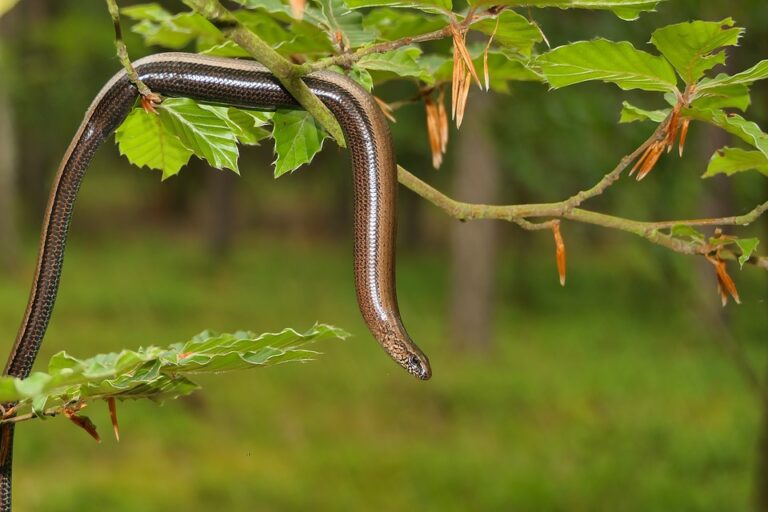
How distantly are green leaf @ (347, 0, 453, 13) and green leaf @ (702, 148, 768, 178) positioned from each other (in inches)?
20.7

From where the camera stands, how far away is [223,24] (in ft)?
3.34

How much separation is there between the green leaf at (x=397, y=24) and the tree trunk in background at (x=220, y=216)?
59.3 ft

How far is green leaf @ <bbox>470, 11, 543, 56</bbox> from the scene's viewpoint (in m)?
1.30

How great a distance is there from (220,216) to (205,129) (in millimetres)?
18949

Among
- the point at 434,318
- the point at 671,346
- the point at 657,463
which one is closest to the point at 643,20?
the point at 657,463

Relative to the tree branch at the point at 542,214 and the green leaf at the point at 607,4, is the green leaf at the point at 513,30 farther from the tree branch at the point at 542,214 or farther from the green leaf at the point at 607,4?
the tree branch at the point at 542,214

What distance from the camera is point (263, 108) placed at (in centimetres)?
133

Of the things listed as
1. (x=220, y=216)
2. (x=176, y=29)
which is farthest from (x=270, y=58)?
(x=220, y=216)

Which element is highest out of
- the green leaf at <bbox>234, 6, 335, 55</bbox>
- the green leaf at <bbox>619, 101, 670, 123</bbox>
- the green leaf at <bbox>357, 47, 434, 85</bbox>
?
the green leaf at <bbox>234, 6, 335, 55</bbox>

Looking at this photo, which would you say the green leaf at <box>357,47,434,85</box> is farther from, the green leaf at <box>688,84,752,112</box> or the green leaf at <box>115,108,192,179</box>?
the green leaf at <box>688,84,752,112</box>

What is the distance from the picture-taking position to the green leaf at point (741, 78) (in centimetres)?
122

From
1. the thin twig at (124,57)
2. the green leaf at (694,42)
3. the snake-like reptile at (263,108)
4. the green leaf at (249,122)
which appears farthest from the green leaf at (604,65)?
the thin twig at (124,57)

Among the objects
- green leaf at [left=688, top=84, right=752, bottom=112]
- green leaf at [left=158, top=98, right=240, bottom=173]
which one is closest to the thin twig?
green leaf at [left=158, top=98, right=240, bottom=173]

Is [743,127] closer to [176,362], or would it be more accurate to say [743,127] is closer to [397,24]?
[397,24]
